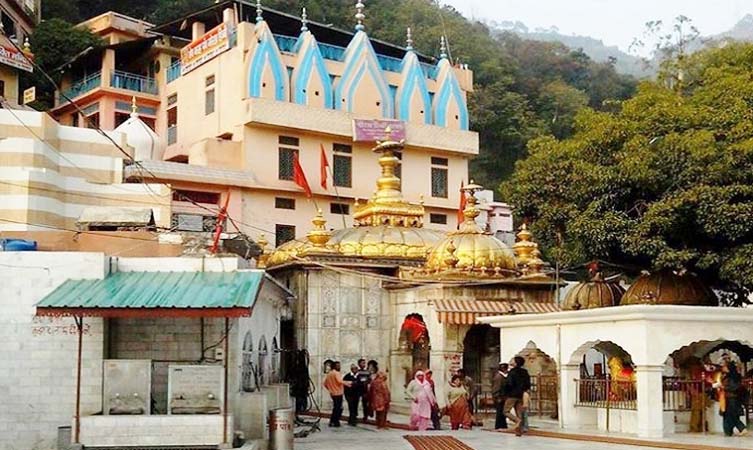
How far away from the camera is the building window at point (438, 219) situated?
43.2 metres

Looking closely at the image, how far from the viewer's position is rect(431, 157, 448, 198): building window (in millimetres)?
43500

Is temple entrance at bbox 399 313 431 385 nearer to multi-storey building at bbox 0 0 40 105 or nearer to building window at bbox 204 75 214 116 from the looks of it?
building window at bbox 204 75 214 116

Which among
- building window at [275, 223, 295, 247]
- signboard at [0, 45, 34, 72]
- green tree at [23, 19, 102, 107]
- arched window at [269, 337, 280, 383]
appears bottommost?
arched window at [269, 337, 280, 383]

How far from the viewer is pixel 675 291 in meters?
21.8

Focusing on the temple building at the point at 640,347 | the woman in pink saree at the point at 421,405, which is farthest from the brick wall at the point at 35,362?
the temple building at the point at 640,347

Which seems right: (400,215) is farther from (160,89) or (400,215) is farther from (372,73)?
(160,89)

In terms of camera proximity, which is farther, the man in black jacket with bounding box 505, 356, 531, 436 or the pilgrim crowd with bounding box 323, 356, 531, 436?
the pilgrim crowd with bounding box 323, 356, 531, 436

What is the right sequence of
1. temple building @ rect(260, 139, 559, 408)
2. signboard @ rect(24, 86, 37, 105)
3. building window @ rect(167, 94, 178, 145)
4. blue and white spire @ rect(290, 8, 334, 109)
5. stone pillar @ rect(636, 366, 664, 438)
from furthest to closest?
signboard @ rect(24, 86, 37, 105)
building window @ rect(167, 94, 178, 145)
blue and white spire @ rect(290, 8, 334, 109)
temple building @ rect(260, 139, 559, 408)
stone pillar @ rect(636, 366, 664, 438)

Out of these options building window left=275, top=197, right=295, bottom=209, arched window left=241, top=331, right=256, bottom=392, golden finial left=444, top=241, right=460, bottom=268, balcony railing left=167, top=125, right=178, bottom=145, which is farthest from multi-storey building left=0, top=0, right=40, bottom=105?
arched window left=241, top=331, right=256, bottom=392

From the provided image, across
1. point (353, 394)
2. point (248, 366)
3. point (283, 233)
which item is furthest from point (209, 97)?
point (248, 366)

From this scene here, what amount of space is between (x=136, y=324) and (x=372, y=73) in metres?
28.4

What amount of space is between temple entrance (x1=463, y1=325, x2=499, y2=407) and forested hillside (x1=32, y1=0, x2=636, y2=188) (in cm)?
3038

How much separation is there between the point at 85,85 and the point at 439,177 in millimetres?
18092

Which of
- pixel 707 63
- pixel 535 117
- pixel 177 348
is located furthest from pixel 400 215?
pixel 535 117
